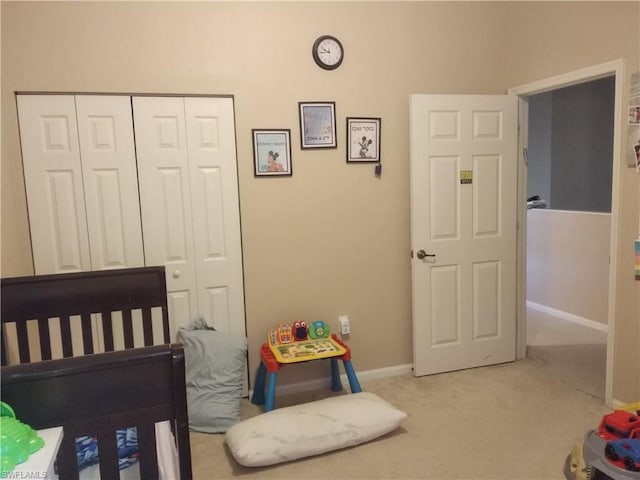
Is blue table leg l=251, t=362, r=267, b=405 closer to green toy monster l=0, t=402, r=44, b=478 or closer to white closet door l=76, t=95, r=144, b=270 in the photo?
white closet door l=76, t=95, r=144, b=270

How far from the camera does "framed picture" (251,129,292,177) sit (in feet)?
9.12

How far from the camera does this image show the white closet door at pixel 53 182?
8.08 ft

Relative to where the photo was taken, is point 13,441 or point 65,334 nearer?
point 13,441

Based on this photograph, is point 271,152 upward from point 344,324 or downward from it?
upward

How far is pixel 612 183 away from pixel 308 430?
2163mm

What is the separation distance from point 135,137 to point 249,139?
65 cm

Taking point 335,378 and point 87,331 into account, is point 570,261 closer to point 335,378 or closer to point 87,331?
point 335,378

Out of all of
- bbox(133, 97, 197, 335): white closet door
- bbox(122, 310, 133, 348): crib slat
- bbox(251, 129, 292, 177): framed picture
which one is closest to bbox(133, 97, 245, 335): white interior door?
bbox(133, 97, 197, 335): white closet door

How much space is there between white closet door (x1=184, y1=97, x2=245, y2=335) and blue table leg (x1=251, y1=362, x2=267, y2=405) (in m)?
0.27

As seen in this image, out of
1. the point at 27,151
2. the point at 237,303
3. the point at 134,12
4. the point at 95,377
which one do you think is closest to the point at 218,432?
the point at 237,303

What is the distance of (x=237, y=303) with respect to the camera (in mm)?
2861

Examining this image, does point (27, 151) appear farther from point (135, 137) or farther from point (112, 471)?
point (112, 471)

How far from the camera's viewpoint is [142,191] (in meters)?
2.64

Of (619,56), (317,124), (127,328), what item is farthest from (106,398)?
(619,56)
